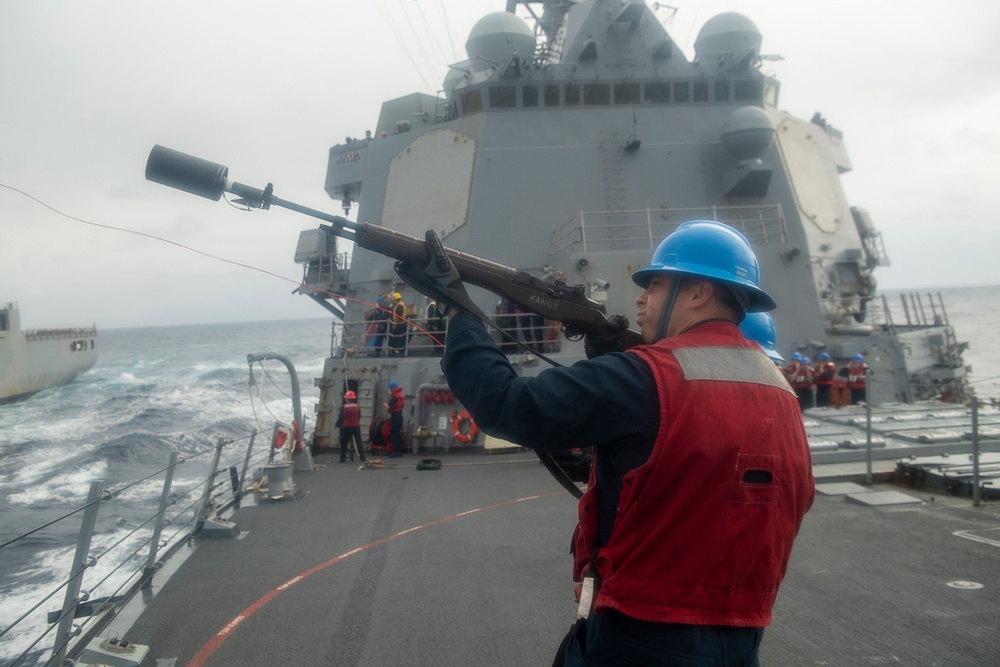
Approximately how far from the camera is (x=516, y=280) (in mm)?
2209

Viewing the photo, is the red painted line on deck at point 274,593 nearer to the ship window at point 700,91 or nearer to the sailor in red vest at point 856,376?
the sailor in red vest at point 856,376

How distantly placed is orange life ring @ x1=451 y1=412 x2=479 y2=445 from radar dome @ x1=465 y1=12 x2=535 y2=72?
8.11 metres

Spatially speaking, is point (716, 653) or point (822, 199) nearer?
point (716, 653)

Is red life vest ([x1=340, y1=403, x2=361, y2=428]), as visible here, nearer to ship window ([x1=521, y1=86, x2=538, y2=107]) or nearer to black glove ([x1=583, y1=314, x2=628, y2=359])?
ship window ([x1=521, y1=86, x2=538, y2=107])

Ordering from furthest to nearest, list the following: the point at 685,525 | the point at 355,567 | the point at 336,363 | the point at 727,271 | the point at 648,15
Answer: the point at 648,15 < the point at 336,363 < the point at 355,567 < the point at 727,271 < the point at 685,525

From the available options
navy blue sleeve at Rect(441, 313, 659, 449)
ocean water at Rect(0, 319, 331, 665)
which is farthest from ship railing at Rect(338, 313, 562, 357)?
navy blue sleeve at Rect(441, 313, 659, 449)

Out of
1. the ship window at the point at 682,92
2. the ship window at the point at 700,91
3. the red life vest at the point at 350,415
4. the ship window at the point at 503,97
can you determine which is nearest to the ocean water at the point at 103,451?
the red life vest at the point at 350,415

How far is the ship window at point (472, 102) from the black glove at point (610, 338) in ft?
40.5

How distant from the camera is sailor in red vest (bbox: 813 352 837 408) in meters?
11.2

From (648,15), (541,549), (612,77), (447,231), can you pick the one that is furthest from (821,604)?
(648,15)

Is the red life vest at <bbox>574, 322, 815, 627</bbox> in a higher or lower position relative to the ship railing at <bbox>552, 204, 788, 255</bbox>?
lower

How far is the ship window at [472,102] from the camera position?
1375cm

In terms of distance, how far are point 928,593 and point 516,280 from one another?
11.3 ft

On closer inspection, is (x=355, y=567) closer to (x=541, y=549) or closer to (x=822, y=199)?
(x=541, y=549)
